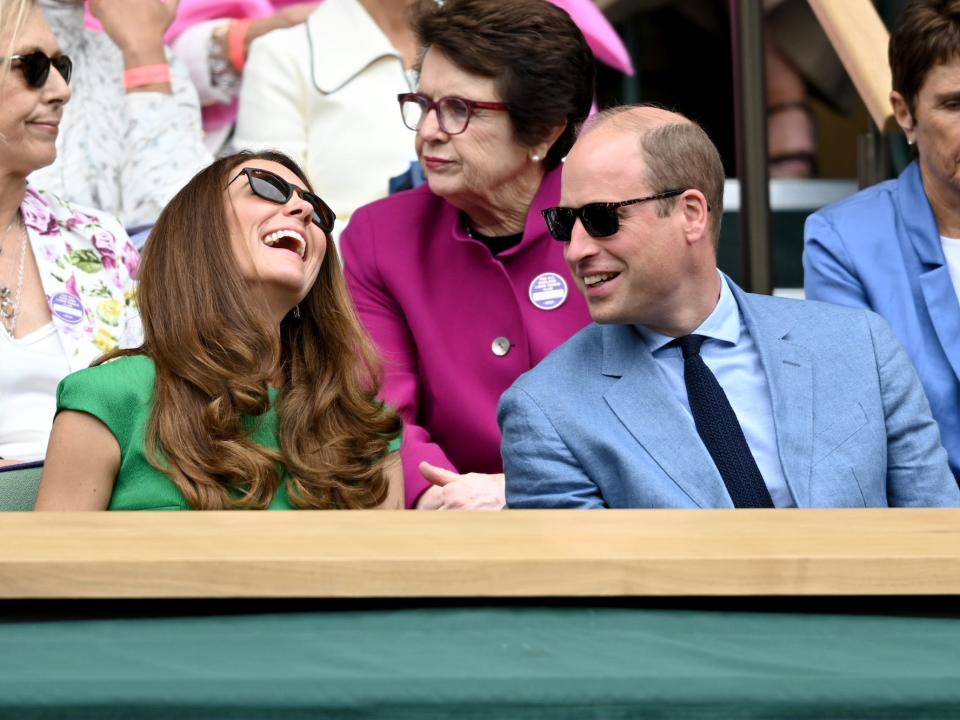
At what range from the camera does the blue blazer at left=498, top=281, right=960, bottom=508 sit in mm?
2199

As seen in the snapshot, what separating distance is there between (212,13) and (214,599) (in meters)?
2.77

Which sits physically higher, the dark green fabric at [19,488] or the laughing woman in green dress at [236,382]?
the laughing woman in green dress at [236,382]

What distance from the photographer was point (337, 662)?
1.23m

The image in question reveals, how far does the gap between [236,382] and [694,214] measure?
757mm

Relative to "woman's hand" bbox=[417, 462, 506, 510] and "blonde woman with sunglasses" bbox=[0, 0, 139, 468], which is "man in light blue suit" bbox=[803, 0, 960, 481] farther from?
"blonde woman with sunglasses" bbox=[0, 0, 139, 468]

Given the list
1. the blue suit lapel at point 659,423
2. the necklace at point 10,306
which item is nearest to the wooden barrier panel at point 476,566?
the blue suit lapel at point 659,423

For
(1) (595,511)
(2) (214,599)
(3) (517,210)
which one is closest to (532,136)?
(3) (517,210)

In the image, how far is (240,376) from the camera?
7.64ft

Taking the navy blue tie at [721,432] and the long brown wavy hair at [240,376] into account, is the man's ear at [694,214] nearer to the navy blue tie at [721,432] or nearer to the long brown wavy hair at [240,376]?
the navy blue tie at [721,432]

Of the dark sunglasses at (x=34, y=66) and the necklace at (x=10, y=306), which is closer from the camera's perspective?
the necklace at (x=10, y=306)

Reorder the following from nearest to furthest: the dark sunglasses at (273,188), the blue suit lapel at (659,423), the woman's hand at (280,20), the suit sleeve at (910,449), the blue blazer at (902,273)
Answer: the blue suit lapel at (659,423), the suit sleeve at (910,449), the dark sunglasses at (273,188), the blue blazer at (902,273), the woman's hand at (280,20)

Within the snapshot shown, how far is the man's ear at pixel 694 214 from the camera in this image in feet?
7.84

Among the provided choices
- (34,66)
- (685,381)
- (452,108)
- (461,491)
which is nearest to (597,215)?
(685,381)

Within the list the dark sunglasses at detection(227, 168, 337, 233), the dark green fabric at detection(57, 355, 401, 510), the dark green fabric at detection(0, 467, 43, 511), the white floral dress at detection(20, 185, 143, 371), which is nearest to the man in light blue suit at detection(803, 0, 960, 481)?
the dark sunglasses at detection(227, 168, 337, 233)
